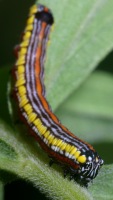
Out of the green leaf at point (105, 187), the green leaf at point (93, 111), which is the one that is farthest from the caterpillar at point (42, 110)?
the green leaf at point (93, 111)

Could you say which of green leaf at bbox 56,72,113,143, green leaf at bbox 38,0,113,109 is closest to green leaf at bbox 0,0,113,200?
green leaf at bbox 38,0,113,109

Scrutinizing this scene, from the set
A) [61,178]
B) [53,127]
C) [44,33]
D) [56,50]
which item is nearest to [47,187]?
[61,178]

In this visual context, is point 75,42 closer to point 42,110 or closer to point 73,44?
point 73,44

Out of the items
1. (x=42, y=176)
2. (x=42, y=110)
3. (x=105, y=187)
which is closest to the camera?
(x=42, y=176)

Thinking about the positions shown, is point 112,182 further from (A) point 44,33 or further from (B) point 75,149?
Result: (A) point 44,33

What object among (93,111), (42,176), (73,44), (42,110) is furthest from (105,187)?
(93,111)
